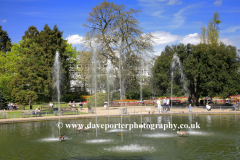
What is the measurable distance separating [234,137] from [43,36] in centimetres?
4381

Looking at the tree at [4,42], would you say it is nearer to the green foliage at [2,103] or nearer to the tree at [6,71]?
the tree at [6,71]

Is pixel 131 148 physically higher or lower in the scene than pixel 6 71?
lower

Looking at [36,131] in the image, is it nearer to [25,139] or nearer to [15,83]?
[25,139]

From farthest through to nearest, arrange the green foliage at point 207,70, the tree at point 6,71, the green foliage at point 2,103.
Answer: the tree at point 6,71 → the green foliage at point 2,103 → the green foliage at point 207,70

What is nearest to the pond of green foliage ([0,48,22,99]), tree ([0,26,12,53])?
green foliage ([0,48,22,99])

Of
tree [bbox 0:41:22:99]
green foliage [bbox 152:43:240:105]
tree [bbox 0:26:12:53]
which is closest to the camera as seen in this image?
green foliage [bbox 152:43:240:105]

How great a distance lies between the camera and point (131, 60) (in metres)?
50.2

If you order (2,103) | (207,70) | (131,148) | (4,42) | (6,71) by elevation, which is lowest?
(131,148)

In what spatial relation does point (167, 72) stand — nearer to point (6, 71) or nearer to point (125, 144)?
point (125, 144)

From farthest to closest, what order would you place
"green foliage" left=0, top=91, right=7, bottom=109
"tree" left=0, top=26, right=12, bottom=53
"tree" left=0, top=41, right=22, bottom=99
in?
1. "tree" left=0, top=26, right=12, bottom=53
2. "tree" left=0, top=41, right=22, bottom=99
3. "green foliage" left=0, top=91, right=7, bottom=109

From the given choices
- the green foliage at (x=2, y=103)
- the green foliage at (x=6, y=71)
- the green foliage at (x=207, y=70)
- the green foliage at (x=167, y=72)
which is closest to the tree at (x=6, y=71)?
the green foliage at (x=6, y=71)

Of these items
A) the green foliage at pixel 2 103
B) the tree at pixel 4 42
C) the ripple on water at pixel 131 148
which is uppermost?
the tree at pixel 4 42

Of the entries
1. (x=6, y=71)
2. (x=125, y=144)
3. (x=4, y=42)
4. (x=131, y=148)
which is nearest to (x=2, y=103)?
(x=6, y=71)

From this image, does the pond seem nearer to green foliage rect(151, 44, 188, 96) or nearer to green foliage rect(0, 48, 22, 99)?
green foliage rect(151, 44, 188, 96)
